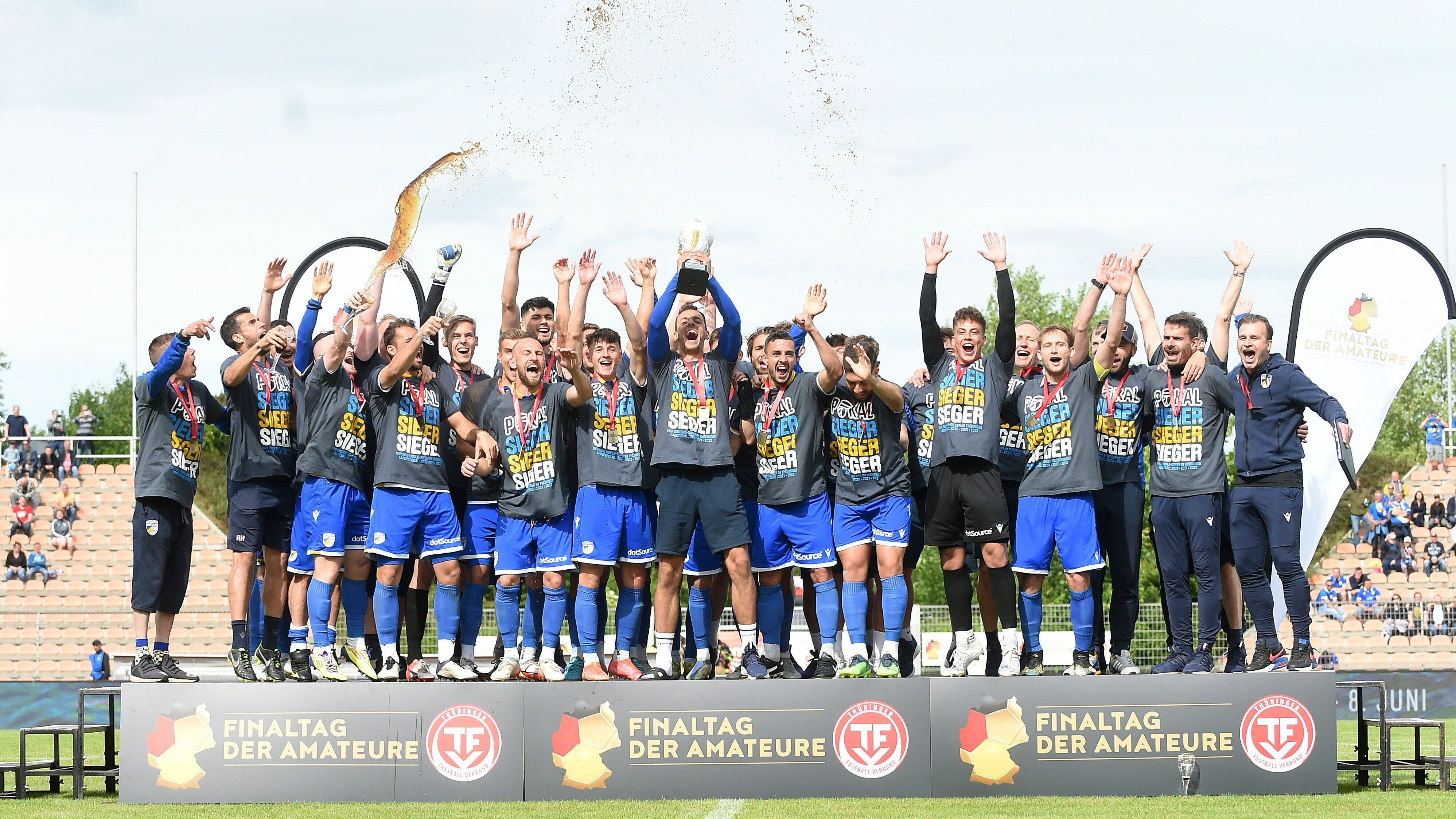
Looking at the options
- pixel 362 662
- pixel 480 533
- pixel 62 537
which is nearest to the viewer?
pixel 362 662

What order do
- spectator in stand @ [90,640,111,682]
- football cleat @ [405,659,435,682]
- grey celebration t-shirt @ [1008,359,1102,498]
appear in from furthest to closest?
spectator in stand @ [90,640,111,682] → football cleat @ [405,659,435,682] → grey celebration t-shirt @ [1008,359,1102,498]

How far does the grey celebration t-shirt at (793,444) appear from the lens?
8.22 metres

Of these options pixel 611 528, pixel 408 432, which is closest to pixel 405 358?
pixel 408 432

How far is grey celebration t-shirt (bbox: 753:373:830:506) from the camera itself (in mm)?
8219

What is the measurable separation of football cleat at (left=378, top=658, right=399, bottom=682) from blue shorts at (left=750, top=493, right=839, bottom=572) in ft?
7.52

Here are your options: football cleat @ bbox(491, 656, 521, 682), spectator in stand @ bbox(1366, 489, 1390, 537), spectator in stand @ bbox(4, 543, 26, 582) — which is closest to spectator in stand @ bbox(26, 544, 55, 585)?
spectator in stand @ bbox(4, 543, 26, 582)

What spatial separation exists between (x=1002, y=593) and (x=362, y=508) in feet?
13.3

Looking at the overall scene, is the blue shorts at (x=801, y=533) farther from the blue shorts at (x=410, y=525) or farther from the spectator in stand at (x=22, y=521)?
the spectator in stand at (x=22, y=521)

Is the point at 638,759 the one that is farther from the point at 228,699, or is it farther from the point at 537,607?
the point at 228,699

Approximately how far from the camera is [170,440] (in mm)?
8625

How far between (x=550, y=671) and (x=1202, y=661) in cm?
397

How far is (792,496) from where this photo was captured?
818cm

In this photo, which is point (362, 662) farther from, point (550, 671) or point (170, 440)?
point (170, 440)

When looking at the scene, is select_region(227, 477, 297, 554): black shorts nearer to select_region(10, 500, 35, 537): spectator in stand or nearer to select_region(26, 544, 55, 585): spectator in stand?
select_region(26, 544, 55, 585): spectator in stand
